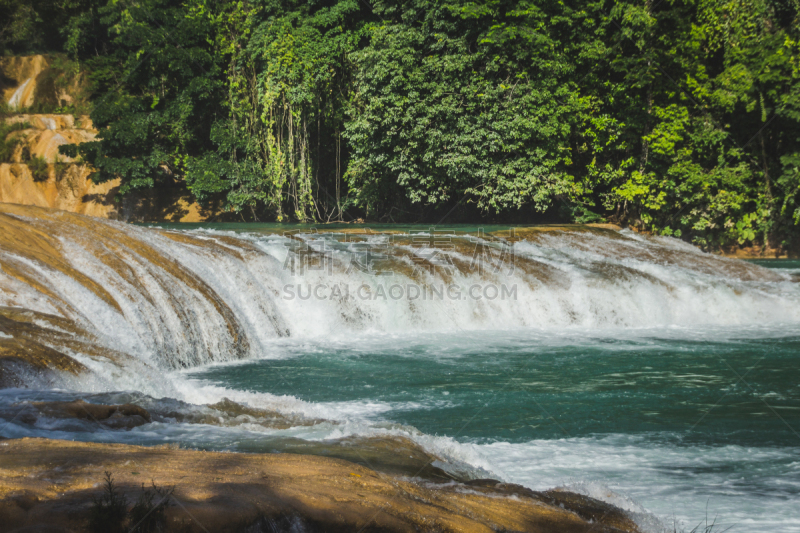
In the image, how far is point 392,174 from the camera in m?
21.4

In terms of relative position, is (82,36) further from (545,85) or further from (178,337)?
(178,337)

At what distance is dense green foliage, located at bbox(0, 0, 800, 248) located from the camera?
62.1 ft

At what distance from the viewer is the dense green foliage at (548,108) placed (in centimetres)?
1894

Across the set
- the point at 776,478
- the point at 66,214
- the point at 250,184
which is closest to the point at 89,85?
the point at 250,184

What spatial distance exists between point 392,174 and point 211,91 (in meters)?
8.69

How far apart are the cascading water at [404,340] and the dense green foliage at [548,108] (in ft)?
19.8

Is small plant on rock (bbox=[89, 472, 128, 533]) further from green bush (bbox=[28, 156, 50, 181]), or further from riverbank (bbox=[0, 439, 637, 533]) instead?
green bush (bbox=[28, 156, 50, 181])

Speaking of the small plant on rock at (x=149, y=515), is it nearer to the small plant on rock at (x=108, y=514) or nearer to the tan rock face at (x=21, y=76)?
the small plant on rock at (x=108, y=514)

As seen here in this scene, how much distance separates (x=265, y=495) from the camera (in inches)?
102

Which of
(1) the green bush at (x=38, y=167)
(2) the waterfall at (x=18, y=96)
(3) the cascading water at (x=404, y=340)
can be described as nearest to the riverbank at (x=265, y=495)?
(3) the cascading water at (x=404, y=340)

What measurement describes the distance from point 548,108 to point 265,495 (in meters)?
18.7

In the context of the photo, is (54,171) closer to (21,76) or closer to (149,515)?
(21,76)

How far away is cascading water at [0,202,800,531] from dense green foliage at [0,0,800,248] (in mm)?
6030

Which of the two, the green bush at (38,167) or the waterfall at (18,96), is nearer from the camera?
the green bush at (38,167)
